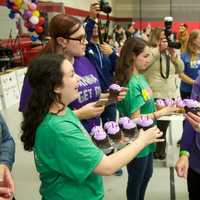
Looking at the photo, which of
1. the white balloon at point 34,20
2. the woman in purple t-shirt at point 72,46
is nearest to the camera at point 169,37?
the woman in purple t-shirt at point 72,46

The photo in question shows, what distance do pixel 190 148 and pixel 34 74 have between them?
965mm

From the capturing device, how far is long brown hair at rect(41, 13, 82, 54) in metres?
2.00

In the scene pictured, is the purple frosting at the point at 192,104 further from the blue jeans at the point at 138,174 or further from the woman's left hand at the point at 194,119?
the blue jeans at the point at 138,174

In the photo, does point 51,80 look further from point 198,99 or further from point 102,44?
point 102,44

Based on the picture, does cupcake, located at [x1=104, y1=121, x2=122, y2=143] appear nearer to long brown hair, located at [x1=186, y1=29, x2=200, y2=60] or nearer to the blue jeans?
the blue jeans

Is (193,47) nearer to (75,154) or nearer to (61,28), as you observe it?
(61,28)

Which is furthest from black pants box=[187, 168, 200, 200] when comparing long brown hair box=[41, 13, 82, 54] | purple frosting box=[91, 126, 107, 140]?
long brown hair box=[41, 13, 82, 54]

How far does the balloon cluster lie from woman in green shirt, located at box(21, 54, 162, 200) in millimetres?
4974

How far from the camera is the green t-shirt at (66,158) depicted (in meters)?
1.31

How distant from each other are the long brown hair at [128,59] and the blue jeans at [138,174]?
55 centimetres

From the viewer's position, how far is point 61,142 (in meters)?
1.31

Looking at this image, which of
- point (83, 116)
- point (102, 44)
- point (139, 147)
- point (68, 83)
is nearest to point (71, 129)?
point (68, 83)

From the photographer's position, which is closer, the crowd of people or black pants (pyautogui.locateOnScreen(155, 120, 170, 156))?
the crowd of people

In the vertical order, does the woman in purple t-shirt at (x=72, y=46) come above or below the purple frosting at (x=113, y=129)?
above
